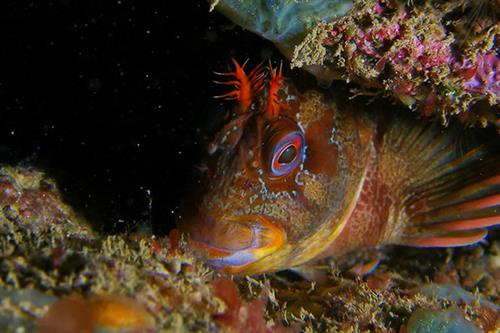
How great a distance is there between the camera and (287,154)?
139 inches

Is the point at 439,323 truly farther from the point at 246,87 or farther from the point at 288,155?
the point at 246,87

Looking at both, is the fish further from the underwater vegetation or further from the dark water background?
the dark water background

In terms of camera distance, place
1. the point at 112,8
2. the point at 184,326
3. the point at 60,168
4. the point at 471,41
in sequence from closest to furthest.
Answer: the point at 184,326 < the point at 471,41 < the point at 60,168 < the point at 112,8

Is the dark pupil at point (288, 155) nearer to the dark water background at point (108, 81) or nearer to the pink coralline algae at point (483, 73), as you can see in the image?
the pink coralline algae at point (483, 73)

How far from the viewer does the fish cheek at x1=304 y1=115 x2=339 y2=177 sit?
3.82 meters

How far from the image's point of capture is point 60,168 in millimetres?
4637

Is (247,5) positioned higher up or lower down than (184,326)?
higher up

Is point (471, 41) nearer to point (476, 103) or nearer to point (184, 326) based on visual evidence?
point (476, 103)

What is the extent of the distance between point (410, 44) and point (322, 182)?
1383mm

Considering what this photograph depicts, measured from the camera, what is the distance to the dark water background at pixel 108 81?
4.82m

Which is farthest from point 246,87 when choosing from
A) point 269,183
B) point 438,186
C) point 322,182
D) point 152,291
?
point 438,186

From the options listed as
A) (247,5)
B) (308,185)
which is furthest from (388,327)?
(247,5)

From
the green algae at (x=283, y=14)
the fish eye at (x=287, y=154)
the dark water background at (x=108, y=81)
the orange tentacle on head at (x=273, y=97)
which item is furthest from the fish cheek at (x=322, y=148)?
the dark water background at (x=108, y=81)

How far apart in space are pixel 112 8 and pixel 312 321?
4037 mm
